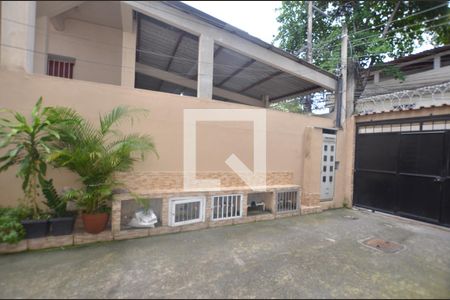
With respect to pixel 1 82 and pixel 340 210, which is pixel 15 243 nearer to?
pixel 1 82

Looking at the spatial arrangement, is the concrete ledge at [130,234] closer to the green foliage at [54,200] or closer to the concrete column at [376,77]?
the green foliage at [54,200]

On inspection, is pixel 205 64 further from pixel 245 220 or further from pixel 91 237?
pixel 91 237

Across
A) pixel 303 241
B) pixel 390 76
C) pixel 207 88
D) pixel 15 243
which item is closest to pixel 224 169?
pixel 207 88

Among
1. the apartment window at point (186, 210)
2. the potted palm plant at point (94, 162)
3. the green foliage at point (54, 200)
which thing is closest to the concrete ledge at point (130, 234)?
the potted palm plant at point (94, 162)

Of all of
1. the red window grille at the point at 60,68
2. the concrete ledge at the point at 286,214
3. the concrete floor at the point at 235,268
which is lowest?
the concrete floor at the point at 235,268

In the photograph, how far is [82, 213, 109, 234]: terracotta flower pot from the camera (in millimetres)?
3990

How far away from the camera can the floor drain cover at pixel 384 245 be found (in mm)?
Result: 4182

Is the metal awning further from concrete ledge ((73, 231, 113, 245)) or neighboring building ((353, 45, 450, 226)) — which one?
concrete ledge ((73, 231, 113, 245))

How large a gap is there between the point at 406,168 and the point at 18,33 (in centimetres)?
821

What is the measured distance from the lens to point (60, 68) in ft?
19.0

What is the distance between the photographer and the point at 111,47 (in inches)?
234

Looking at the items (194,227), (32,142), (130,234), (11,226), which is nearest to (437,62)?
(194,227)

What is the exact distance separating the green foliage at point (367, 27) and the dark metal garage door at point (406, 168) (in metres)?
2.95

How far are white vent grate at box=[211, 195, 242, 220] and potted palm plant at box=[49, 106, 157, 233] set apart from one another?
6.46 feet
